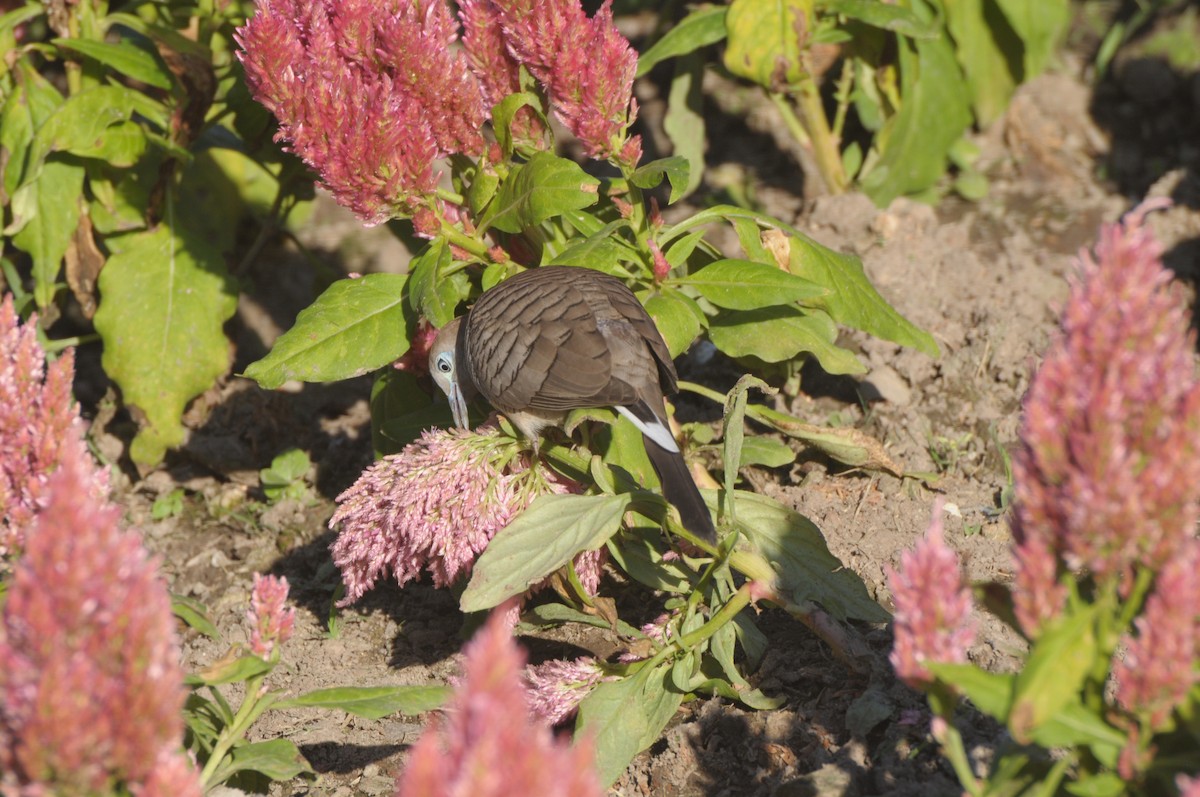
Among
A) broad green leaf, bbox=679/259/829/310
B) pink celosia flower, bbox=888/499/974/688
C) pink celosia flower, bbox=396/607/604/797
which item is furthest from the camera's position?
broad green leaf, bbox=679/259/829/310

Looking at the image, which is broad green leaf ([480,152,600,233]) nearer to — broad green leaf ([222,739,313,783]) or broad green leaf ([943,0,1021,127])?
broad green leaf ([222,739,313,783])

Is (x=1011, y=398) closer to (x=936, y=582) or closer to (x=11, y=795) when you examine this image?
(x=936, y=582)

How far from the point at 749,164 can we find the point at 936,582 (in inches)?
166

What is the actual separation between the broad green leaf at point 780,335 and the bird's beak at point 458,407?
71cm

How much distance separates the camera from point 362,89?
9.94 ft

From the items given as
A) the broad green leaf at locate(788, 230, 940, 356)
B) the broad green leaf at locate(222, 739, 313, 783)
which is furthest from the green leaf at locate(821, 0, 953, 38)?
the broad green leaf at locate(222, 739, 313, 783)

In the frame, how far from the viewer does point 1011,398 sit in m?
4.15

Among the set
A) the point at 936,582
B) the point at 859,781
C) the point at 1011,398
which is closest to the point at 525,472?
the point at 859,781

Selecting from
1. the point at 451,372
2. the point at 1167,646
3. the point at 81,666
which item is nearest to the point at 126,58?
the point at 451,372

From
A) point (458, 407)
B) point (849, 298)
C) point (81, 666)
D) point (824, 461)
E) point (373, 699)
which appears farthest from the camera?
point (824, 461)

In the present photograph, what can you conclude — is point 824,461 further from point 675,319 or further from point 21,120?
point 21,120

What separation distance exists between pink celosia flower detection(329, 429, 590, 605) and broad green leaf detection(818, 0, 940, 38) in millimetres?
2206

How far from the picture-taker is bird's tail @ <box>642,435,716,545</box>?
2.81 m

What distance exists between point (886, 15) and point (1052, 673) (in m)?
3.26
